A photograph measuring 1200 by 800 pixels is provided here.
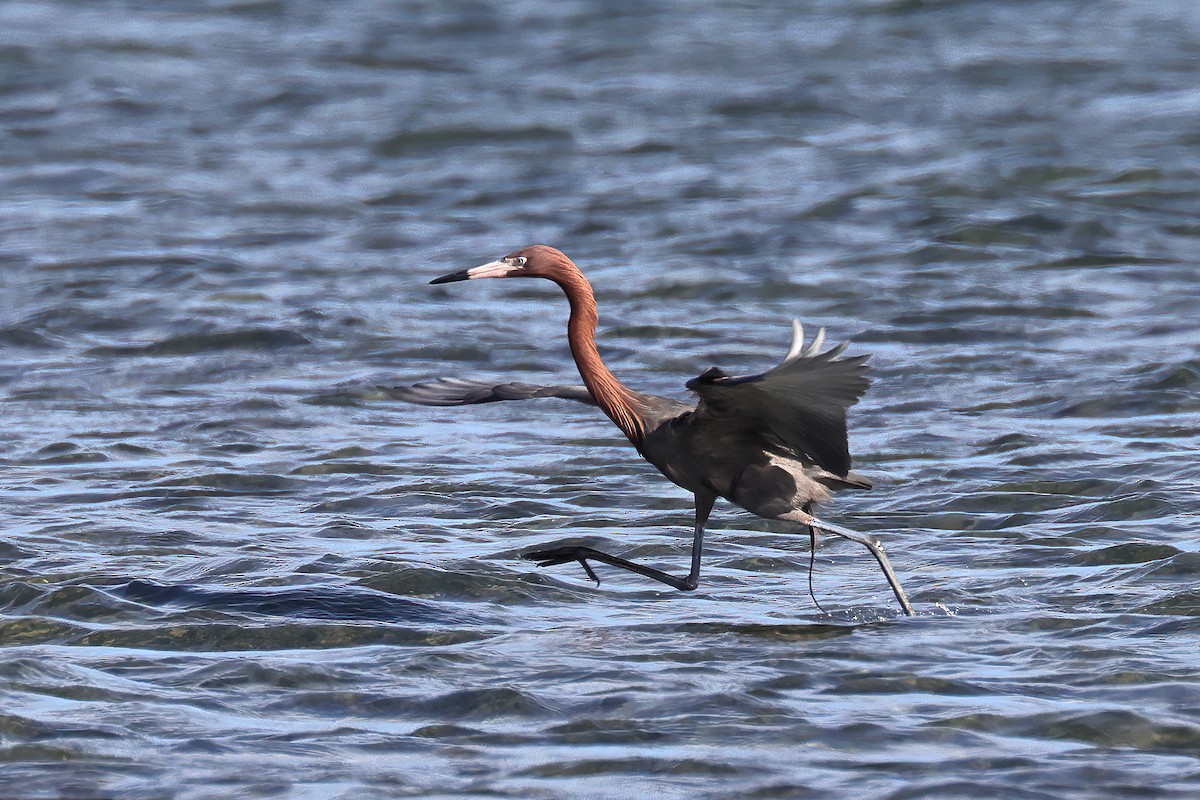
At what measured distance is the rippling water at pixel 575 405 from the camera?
6.12 meters

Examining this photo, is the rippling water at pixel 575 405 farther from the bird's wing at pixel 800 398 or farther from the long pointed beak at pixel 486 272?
the long pointed beak at pixel 486 272

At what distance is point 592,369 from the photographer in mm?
7648

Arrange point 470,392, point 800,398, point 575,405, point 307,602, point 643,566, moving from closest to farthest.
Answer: point 800,398, point 307,602, point 643,566, point 470,392, point 575,405

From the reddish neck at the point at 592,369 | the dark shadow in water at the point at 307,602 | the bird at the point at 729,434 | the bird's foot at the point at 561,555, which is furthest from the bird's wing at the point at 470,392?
the dark shadow in water at the point at 307,602

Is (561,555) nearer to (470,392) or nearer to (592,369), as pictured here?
(592,369)

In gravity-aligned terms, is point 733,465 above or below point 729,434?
below

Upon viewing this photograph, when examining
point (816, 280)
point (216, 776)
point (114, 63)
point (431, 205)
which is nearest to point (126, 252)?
point (431, 205)

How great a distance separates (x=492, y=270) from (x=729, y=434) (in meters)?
1.14

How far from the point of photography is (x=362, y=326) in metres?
12.8

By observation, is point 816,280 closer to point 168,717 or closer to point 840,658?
point 840,658

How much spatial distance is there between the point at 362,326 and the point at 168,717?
22.0 ft

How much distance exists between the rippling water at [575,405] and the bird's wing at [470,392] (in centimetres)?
64

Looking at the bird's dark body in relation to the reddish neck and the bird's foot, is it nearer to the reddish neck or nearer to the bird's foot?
the reddish neck

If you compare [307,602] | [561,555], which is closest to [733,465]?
[561,555]
